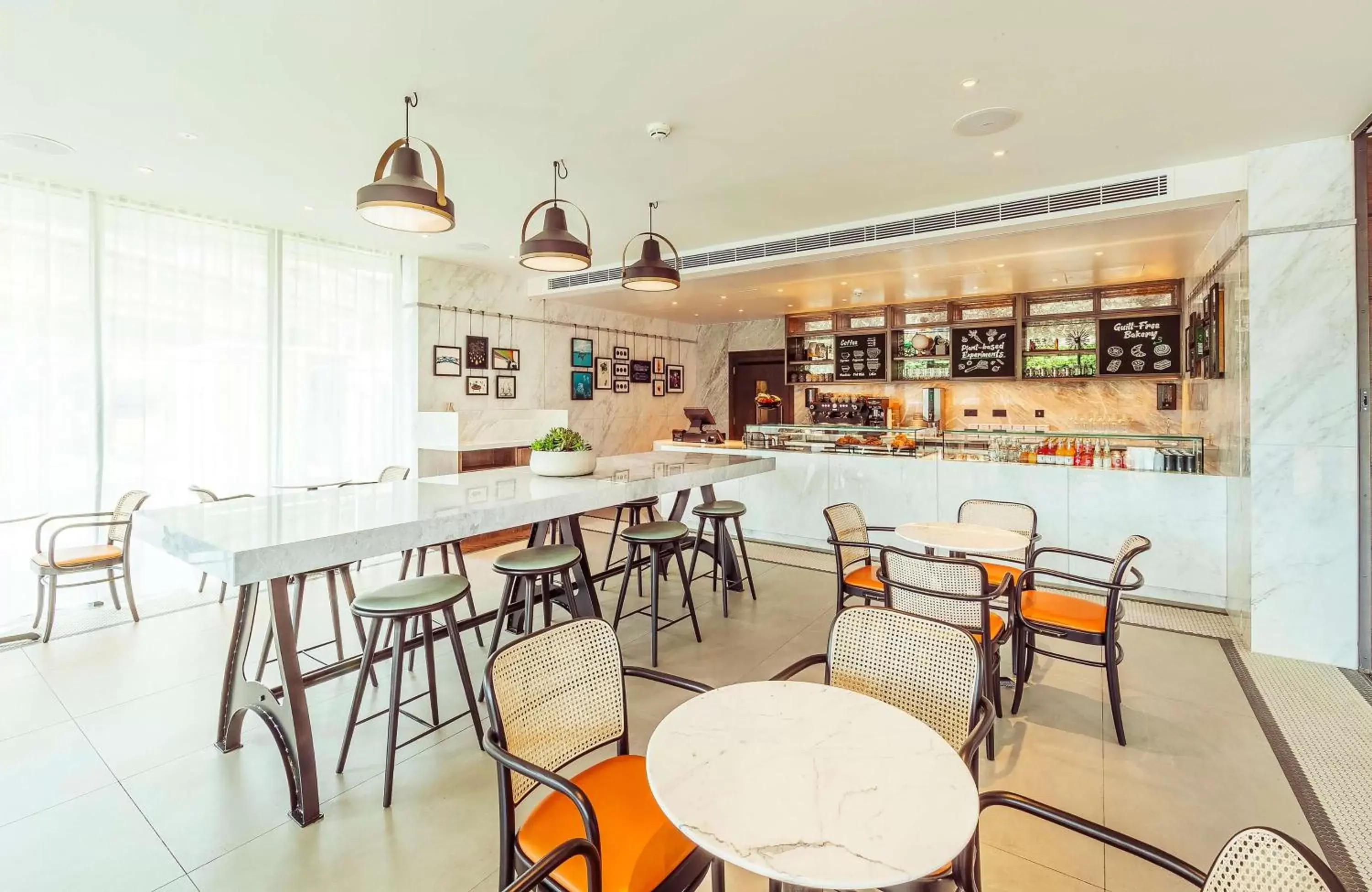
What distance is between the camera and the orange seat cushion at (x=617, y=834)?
129 centimetres

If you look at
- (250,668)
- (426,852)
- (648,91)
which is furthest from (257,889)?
(648,91)

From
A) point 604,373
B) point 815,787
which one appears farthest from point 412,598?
point 604,373

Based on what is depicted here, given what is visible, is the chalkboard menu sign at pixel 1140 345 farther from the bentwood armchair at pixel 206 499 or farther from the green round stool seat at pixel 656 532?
the bentwood armchair at pixel 206 499

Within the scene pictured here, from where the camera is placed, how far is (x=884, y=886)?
92 cm

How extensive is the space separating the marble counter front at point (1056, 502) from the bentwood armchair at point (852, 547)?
4.09ft

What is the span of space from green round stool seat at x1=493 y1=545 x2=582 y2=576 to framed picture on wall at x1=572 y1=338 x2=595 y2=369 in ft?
17.6

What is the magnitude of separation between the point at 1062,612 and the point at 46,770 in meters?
4.41

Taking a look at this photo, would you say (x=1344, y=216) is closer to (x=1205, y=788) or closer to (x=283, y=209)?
(x=1205, y=788)

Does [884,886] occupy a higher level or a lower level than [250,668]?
higher

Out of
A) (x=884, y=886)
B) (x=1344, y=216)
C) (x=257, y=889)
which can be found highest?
(x=1344, y=216)

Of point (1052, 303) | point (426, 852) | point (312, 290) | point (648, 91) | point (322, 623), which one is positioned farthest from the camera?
point (1052, 303)

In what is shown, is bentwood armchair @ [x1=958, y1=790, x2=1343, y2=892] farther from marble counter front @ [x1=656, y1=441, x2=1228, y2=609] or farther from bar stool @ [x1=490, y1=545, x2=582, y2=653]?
marble counter front @ [x1=656, y1=441, x2=1228, y2=609]

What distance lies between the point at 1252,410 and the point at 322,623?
19.8 ft

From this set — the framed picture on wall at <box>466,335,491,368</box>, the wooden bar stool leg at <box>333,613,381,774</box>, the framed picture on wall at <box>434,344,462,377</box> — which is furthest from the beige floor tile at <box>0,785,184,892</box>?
the framed picture on wall at <box>466,335,491,368</box>
